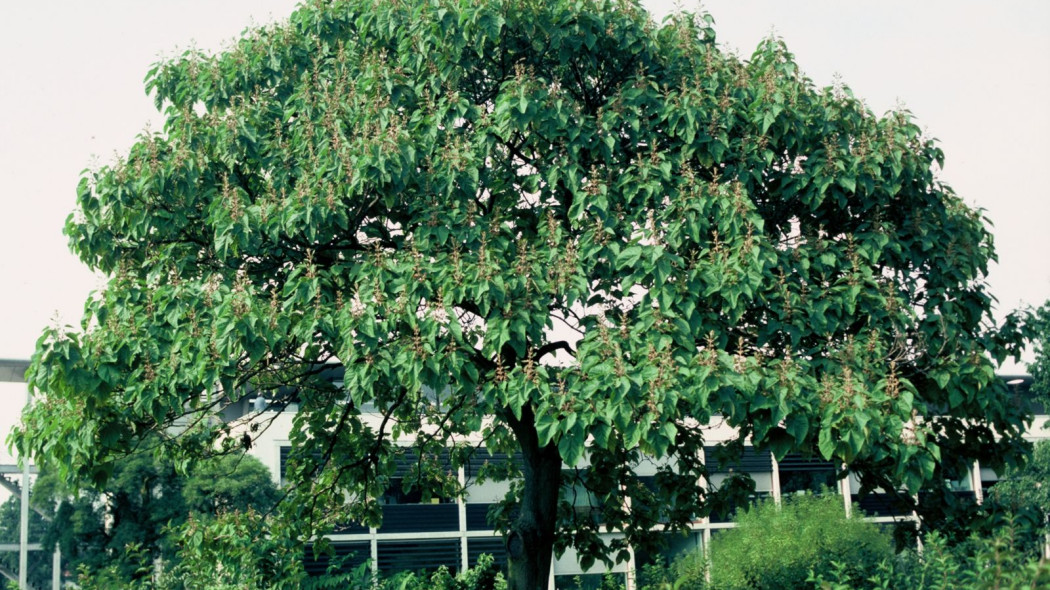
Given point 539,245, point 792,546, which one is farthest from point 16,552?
point 539,245

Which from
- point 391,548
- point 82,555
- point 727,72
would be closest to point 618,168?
point 727,72

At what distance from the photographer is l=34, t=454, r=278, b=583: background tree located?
36875 millimetres

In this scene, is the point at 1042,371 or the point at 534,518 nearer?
the point at 534,518

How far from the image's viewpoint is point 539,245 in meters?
12.5

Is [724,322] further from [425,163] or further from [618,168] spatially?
[425,163]

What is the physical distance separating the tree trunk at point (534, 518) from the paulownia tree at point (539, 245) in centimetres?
8

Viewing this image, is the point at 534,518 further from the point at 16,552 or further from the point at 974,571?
the point at 16,552

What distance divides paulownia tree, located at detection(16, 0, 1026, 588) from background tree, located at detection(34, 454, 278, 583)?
80.4 ft

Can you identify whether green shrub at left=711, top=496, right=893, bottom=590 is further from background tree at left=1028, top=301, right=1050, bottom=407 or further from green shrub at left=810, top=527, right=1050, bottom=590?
background tree at left=1028, top=301, right=1050, bottom=407

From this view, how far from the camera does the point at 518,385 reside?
37.0 ft

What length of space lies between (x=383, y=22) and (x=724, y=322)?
566 centimetres

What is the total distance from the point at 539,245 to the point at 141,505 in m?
29.5

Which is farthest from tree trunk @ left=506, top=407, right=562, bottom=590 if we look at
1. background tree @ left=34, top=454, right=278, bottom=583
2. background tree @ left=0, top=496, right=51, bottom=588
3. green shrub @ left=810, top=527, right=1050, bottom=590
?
background tree @ left=0, top=496, right=51, bottom=588

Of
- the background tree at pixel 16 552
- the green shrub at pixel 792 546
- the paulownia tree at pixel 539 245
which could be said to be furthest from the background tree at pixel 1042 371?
the background tree at pixel 16 552
